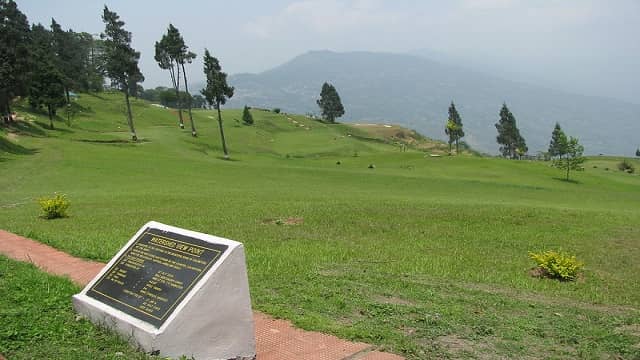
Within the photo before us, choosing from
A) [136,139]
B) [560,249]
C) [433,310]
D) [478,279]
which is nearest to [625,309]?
[478,279]

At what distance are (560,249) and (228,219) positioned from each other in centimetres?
1117

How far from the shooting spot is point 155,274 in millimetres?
8102

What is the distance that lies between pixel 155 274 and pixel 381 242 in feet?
33.1

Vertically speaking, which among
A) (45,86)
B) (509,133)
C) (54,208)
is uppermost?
(45,86)

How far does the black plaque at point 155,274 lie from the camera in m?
7.50

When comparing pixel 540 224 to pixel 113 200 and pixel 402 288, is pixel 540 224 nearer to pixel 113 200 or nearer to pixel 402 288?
pixel 402 288

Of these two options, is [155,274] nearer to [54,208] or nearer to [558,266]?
[558,266]

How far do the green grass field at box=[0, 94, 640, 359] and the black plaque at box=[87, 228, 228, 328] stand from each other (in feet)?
3.60

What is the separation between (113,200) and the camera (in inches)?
951

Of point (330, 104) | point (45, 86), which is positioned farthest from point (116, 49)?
point (330, 104)

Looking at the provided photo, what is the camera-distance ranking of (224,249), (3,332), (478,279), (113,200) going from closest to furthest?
(3,332), (224,249), (478,279), (113,200)

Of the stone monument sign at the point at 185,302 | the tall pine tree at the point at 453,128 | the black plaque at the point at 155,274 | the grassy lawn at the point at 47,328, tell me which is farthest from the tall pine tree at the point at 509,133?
the grassy lawn at the point at 47,328

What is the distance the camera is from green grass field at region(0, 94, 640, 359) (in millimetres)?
8602

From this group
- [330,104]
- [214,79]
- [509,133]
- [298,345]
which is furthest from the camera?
[330,104]
